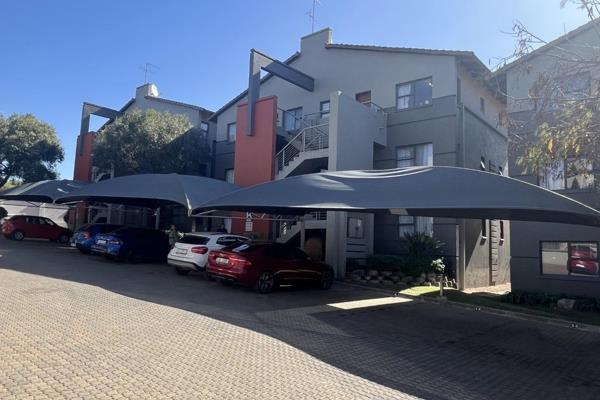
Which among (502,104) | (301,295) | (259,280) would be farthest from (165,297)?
(502,104)

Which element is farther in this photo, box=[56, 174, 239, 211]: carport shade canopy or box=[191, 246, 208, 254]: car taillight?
box=[56, 174, 239, 211]: carport shade canopy

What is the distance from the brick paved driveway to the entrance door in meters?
11.0

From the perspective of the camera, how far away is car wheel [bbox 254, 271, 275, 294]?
1288 centimetres

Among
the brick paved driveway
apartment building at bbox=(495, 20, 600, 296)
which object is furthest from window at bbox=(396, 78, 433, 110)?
the brick paved driveway

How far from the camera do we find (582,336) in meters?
10.2

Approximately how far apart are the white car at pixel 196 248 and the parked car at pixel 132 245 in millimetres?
3746

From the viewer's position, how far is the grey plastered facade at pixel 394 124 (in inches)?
730

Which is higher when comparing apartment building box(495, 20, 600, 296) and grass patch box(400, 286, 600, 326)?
apartment building box(495, 20, 600, 296)

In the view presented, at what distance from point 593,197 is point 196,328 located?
1334cm

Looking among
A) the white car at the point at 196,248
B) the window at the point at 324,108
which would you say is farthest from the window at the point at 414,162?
the white car at the point at 196,248

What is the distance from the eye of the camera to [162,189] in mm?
19359

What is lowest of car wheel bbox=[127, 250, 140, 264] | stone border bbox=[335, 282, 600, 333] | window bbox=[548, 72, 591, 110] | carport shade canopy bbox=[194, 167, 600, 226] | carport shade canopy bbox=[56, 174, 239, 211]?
stone border bbox=[335, 282, 600, 333]

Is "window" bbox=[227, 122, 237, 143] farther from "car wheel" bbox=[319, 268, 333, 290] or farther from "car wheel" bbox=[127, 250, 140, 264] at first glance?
"car wheel" bbox=[319, 268, 333, 290]

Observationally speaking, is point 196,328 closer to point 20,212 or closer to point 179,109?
point 179,109
